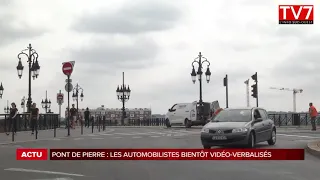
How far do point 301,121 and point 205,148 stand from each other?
2992cm

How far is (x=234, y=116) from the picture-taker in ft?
50.0

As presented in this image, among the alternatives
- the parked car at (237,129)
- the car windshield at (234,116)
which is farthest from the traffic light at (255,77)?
the car windshield at (234,116)

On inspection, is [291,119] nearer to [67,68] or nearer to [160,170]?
[67,68]

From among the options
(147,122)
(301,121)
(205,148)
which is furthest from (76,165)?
(147,122)

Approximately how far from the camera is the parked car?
543 inches

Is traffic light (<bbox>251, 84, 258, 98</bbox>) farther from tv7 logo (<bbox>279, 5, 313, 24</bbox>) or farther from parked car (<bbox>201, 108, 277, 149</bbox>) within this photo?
parked car (<bbox>201, 108, 277, 149</bbox>)

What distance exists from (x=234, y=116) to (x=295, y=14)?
7.41m

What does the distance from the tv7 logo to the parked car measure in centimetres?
544

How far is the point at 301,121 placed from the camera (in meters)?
42.3

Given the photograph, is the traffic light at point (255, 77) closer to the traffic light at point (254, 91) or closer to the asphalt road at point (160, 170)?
the traffic light at point (254, 91)

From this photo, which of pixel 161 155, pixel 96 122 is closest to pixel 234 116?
pixel 161 155

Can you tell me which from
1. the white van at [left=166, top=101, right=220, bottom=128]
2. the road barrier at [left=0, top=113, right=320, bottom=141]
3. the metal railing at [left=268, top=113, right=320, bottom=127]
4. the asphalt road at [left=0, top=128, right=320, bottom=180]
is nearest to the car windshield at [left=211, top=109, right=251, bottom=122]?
the asphalt road at [left=0, top=128, right=320, bottom=180]

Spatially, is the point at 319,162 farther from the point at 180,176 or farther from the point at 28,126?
the point at 28,126

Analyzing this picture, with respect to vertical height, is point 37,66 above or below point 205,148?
above
